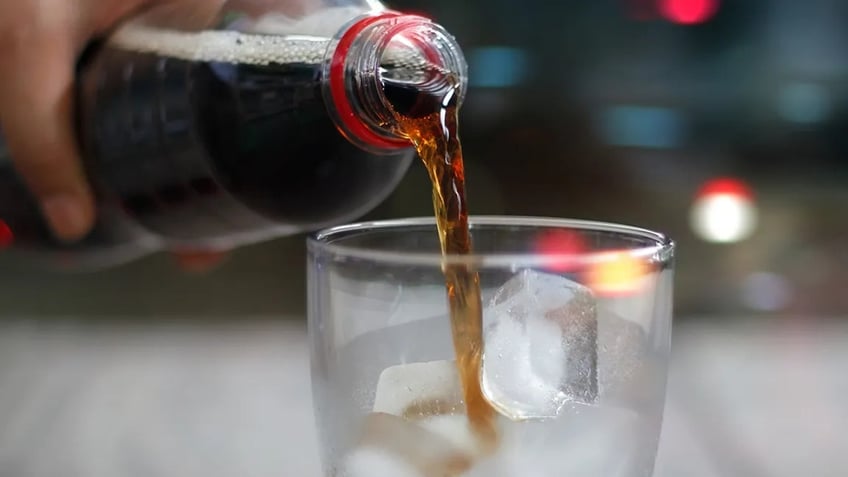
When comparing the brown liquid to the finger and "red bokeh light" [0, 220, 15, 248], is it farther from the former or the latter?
"red bokeh light" [0, 220, 15, 248]

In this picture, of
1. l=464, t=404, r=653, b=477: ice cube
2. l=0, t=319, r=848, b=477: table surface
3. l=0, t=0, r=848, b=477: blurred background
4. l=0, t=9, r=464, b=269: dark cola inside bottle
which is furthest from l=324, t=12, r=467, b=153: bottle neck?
l=0, t=0, r=848, b=477: blurred background

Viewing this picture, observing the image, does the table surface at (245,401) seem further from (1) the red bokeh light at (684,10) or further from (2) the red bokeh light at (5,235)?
(1) the red bokeh light at (684,10)

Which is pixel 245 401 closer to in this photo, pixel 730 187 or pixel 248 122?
pixel 248 122

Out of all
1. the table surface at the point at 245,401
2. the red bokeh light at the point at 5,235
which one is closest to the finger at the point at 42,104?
the red bokeh light at the point at 5,235

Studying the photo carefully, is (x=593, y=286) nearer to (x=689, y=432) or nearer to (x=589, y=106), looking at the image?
(x=689, y=432)

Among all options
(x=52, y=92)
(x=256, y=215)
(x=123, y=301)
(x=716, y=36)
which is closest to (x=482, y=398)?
(x=256, y=215)

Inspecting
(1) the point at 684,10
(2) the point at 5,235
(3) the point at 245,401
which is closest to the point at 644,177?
(1) the point at 684,10
